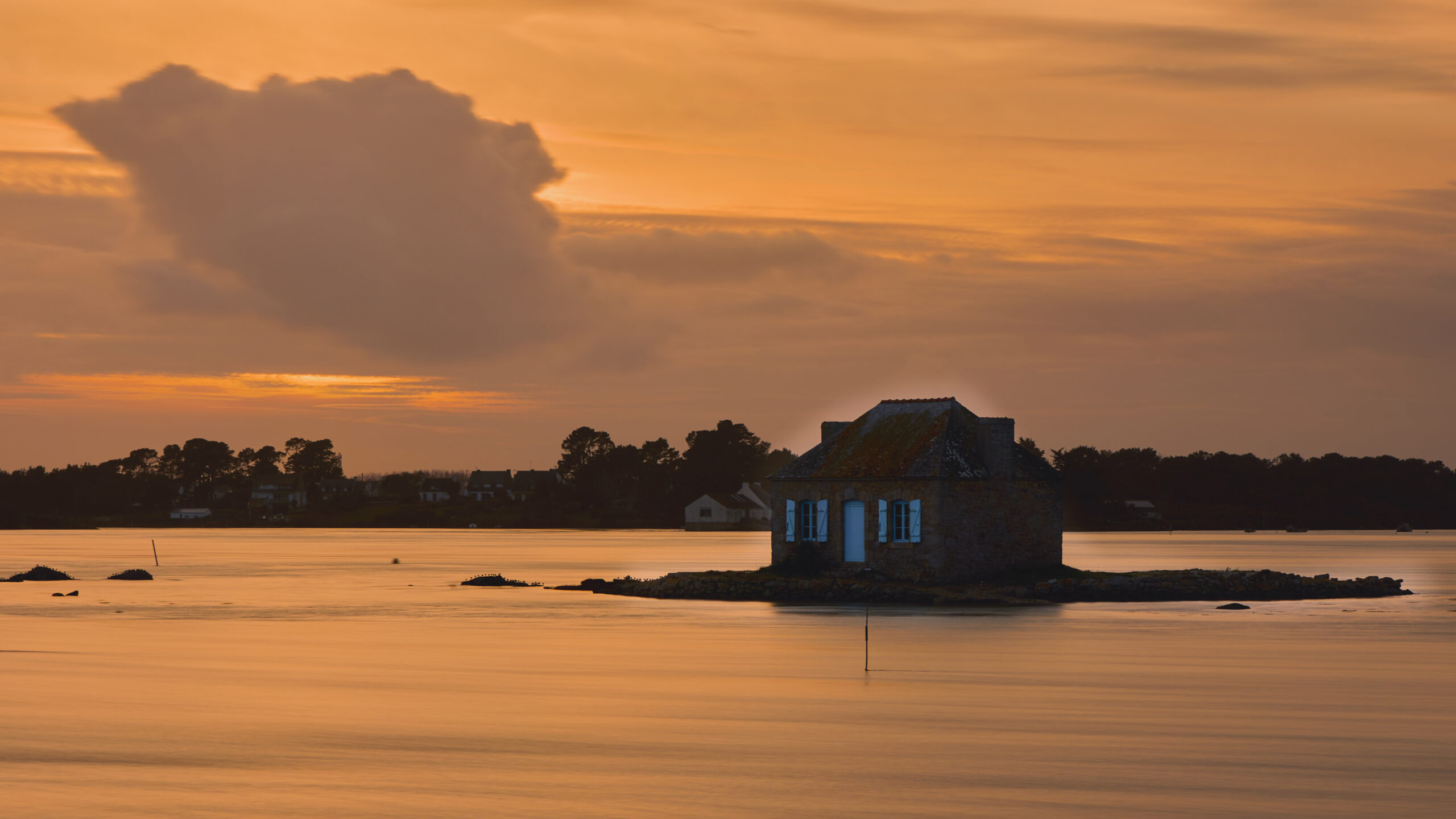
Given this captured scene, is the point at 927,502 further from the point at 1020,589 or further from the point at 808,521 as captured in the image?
the point at 808,521

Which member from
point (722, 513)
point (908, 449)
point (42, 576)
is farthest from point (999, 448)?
point (722, 513)

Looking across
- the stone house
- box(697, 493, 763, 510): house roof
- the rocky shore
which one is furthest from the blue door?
box(697, 493, 763, 510): house roof

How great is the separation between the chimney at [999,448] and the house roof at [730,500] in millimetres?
135564

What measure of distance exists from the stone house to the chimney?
0.12 feet

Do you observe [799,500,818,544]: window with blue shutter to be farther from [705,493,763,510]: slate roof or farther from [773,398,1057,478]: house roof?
[705,493,763,510]: slate roof

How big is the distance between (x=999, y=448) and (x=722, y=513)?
136 meters

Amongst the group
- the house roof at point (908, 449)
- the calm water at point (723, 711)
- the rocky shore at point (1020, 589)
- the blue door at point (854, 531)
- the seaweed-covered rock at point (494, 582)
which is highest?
the house roof at point (908, 449)

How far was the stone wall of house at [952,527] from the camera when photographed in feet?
169

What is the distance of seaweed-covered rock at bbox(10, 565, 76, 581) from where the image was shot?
77125mm

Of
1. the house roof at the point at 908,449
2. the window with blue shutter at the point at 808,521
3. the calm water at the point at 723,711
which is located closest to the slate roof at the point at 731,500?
the calm water at the point at 723,711

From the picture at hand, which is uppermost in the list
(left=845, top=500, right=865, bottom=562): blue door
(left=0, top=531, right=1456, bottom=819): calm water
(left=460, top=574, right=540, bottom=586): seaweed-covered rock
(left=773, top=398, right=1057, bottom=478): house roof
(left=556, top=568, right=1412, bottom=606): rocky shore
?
(left=773, top=398, right=1057, bottom=478): house roof

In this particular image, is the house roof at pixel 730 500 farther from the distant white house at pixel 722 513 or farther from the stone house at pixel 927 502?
the stone house at pixel 927 502

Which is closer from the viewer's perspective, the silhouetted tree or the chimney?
the chimney

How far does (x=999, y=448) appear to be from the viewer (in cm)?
5241
